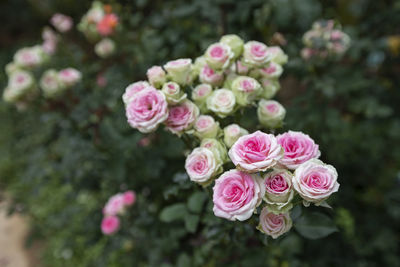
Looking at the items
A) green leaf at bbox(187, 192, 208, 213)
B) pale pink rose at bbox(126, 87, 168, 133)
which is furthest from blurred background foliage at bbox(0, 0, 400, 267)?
pale pink rose at bbox(126, 87, 168, 133)

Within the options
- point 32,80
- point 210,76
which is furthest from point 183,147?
point 32,80

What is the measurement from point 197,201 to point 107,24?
49.0 inches

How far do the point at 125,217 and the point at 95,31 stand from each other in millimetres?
1095

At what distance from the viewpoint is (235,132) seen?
0.87 meters

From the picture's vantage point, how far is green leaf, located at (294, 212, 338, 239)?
98 centimetres

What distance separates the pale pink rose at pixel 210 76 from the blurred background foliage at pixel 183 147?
0.28 metres

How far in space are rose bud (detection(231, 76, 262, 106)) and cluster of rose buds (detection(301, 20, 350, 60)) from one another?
Result: 2.49ft

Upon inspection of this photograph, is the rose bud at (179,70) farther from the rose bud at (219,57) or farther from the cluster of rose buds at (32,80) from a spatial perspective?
the cluster of rose buds at (32,80)

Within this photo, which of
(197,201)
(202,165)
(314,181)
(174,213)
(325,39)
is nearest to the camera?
(314,181)

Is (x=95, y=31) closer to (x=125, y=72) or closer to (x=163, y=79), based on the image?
(x=125, y=72)

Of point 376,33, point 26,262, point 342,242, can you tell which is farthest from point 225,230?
point 26,262

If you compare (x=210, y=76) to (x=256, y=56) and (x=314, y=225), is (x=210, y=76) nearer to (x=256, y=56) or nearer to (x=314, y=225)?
(x=256, y=56)

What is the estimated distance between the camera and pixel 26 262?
248 centimetres

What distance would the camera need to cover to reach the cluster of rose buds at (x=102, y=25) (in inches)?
75.1
